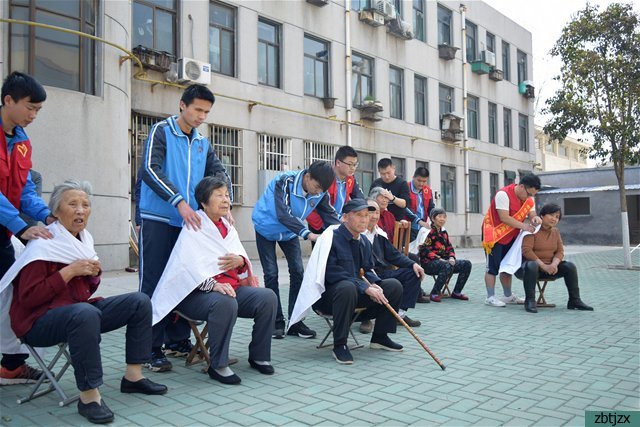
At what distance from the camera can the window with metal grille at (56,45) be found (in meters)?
9.25

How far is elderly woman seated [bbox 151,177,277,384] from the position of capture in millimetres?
3936

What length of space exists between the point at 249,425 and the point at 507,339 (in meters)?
3.26

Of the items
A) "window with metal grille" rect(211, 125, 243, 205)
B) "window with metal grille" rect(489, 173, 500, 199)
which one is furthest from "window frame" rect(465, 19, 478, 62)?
"window with metal grille" rect(211, 125, 243, 205)

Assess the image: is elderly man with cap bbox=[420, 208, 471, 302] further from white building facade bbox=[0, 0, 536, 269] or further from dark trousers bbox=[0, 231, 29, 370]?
white building facade bbox=[0, 0, 536, 269]

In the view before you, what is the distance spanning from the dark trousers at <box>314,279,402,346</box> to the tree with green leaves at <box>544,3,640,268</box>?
10327mm

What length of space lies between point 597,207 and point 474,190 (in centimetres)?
683

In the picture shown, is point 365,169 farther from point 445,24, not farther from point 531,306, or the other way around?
point 531,306

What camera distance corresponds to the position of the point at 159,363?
14.0 feet

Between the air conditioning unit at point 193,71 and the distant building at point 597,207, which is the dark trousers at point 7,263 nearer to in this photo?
the air conditioning unit at point 193,71

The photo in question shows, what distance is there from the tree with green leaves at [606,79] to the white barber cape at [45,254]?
12759mm

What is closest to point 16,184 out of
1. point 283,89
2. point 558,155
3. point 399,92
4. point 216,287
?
point 216,287

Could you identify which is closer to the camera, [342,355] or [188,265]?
[188,265]

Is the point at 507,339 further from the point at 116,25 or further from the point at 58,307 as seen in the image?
the point at 116,25

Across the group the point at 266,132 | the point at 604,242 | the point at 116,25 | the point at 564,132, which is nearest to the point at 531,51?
the point at 604,242
